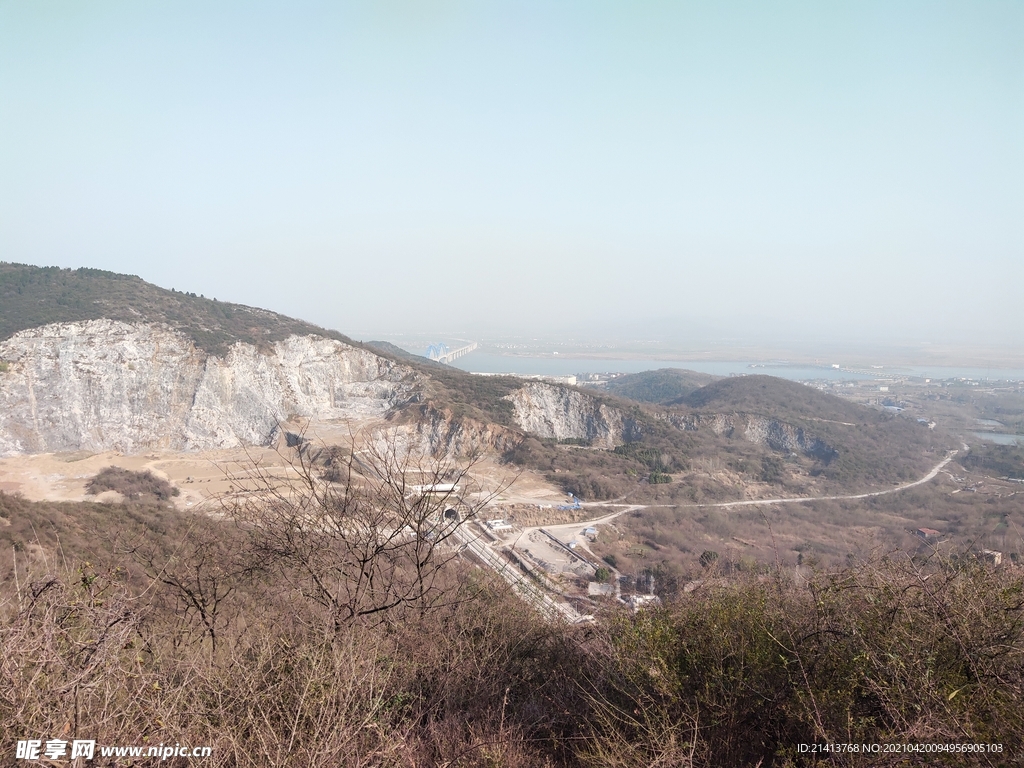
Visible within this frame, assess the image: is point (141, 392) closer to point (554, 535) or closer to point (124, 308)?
point (124, 308)

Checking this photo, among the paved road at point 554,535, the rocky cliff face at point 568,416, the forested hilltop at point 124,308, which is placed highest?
the forested hilltop at point 124,308

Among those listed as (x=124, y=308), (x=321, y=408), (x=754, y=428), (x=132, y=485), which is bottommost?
(x=132, y=485)

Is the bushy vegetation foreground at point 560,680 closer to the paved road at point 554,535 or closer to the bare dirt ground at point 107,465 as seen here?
the paved road at point 554,535

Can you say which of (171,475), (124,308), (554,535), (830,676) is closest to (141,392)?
(124,308)

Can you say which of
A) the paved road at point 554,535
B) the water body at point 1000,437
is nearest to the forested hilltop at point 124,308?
the paved road at point 554,535

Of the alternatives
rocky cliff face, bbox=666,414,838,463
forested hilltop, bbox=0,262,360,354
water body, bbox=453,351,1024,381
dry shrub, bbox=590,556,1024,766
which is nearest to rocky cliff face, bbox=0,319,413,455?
forested hilltop, bbox=0,262,360,354

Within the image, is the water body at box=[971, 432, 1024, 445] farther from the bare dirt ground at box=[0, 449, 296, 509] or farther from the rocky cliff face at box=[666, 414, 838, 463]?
the bare dirt ground at box=[0, 449, 296, 509]

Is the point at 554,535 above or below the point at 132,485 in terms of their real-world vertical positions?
below
